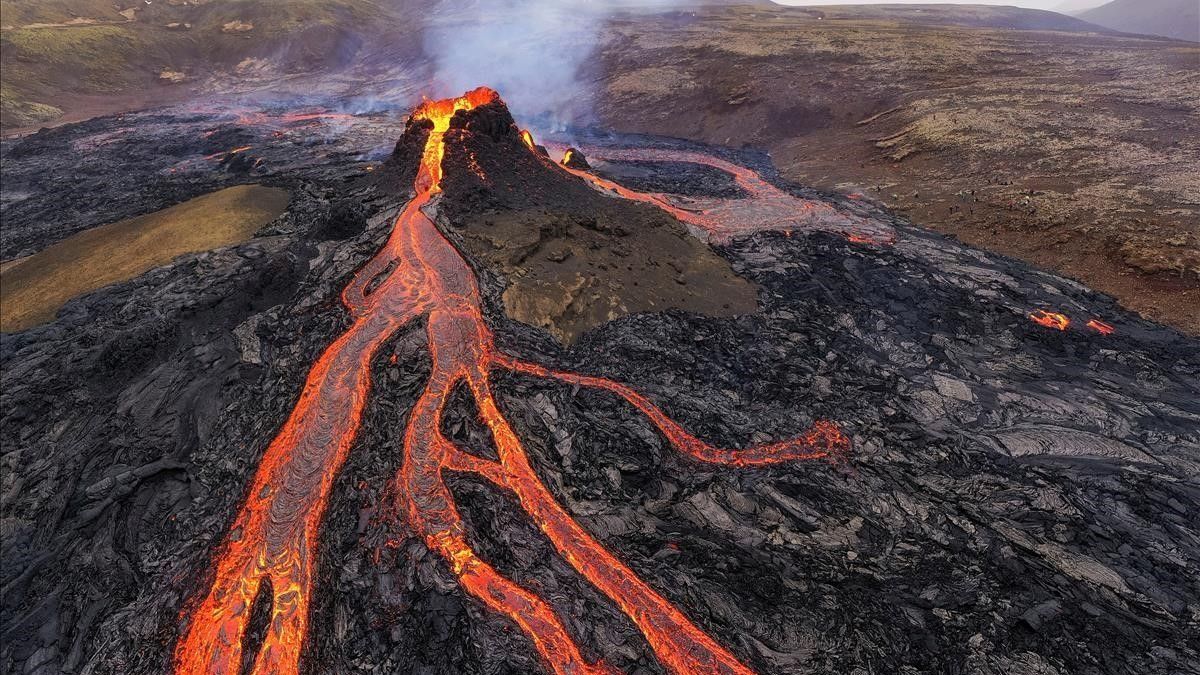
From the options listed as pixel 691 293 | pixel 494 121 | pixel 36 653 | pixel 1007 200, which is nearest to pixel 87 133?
pixel 494 121

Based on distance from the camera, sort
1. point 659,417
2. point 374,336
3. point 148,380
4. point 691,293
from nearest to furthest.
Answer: point 659,417
point 148,380
point 374,336
point 691,293

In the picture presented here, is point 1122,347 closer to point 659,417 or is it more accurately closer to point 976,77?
point 659,417

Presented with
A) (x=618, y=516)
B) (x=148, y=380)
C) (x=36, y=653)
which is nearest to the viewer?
(x=36, y=653)

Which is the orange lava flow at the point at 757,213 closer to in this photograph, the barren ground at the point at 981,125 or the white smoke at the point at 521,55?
the barren ground at the point at 981,125

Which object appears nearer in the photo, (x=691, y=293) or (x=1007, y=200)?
(x=691, y=293)

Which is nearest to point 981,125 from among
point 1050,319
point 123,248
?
point 1050,319

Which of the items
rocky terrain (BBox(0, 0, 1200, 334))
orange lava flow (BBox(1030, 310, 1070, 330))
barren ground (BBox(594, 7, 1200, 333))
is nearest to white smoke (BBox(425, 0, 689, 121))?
rocky terrain (BBox(0, 0, 1200, 334))
